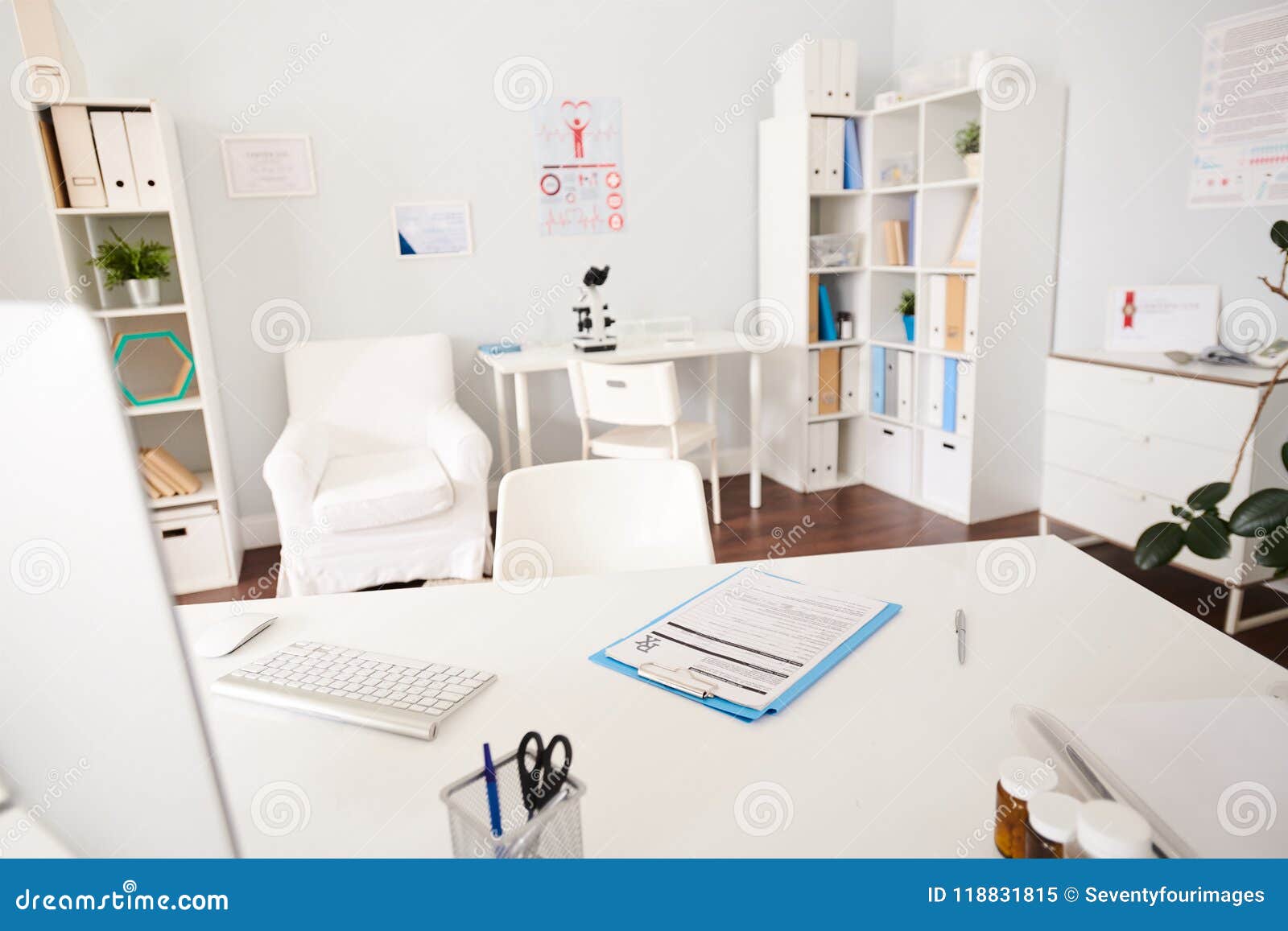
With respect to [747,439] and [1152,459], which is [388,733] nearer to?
[1152,459]

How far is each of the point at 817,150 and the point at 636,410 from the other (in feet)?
5.08

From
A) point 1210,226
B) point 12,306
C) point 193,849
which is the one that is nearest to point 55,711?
point 193,849

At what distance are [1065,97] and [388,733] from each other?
3.62 metres

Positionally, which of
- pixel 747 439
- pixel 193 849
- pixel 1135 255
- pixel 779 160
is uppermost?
pixel 779 160

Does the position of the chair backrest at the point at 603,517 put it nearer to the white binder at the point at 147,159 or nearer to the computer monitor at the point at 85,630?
the computer monitor at the point at 85,630

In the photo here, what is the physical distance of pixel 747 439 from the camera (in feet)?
14.6

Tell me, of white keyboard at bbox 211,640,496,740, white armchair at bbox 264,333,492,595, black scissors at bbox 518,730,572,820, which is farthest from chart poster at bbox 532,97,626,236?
black scissors at bbox 518,730,572,820

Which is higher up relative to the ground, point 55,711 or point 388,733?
point 55,711

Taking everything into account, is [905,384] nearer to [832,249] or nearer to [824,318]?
[824,318]

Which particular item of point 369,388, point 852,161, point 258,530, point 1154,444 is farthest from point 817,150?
point 258,530

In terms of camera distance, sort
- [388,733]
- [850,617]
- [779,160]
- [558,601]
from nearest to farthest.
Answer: [388,733] < [850,617] < [558,601] < [779,160]

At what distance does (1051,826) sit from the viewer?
63 centimetres

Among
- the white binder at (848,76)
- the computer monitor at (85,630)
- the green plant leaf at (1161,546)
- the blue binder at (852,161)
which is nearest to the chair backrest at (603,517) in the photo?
the computer monitor at (85,630)

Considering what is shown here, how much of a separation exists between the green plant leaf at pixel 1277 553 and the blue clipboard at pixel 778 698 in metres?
1.40
